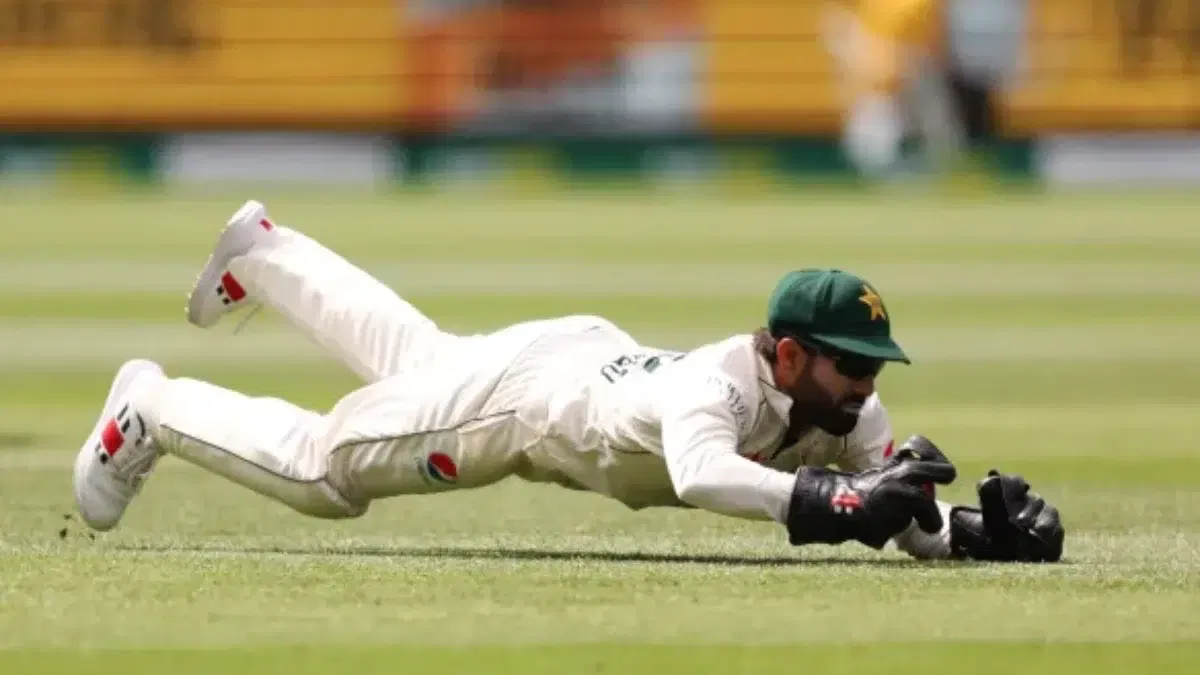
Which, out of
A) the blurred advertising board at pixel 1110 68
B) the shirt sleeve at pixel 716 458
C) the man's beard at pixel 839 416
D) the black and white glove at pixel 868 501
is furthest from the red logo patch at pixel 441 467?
the blurred advertising board at pixel 1110 68

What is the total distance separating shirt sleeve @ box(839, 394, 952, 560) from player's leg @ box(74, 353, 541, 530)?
0.72m

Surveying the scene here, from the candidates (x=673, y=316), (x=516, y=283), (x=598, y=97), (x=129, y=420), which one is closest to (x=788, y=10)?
(x=598, y=97)

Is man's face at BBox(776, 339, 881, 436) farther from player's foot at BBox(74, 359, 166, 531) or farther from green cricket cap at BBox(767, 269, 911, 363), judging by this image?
player's foot at BBox(74, 359, 166, 531)

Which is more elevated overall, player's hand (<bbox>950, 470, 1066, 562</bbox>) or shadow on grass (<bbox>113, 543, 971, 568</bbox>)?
player's hand (<bbox>950, 470, 1066, 562</bbox>)

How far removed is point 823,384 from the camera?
6137mm

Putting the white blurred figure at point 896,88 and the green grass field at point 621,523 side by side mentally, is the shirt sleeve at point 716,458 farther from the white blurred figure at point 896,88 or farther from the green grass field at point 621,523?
the white blurred figure at point 896,88

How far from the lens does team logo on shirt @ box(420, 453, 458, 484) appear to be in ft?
21.5

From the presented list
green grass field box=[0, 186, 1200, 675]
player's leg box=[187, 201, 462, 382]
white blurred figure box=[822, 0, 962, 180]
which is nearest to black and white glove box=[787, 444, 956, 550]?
green grass field box=[0, 186, 1200, 675]

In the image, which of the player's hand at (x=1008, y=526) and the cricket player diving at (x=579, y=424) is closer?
the cricket player diving at (x=579, y=424)

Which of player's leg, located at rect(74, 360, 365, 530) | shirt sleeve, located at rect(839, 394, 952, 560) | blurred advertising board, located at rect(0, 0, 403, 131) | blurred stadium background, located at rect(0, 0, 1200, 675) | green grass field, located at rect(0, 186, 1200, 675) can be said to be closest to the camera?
green grass field, located at rect(0, 186, 1200, 675)

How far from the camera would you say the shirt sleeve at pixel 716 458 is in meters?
5.91

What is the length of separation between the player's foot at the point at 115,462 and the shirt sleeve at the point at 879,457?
5.64ft

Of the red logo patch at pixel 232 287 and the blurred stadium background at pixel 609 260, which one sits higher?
the red logo patch at pixel 232 287

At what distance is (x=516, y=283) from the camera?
16.6m
